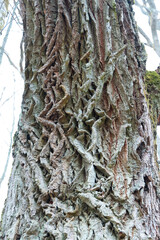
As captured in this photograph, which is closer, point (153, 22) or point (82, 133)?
point (82, 133)

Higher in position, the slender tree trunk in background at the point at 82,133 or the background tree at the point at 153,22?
the background tree at the point at 153,22

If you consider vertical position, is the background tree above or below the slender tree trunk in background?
above

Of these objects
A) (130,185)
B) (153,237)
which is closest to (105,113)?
(130,185)

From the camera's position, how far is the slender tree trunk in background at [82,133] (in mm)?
970

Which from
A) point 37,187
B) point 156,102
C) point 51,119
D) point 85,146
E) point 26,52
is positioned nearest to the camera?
point 37,187

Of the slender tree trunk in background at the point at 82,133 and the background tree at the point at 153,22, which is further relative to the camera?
the background tree at the point at 153,22

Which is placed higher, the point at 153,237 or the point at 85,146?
the point at 85,146

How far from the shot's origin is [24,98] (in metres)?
1.55

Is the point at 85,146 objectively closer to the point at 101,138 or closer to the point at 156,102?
the point at 101,138

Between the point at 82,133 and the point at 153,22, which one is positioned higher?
the point at 153,22

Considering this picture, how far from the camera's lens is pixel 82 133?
3.92 ft

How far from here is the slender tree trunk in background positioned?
970 millimetres

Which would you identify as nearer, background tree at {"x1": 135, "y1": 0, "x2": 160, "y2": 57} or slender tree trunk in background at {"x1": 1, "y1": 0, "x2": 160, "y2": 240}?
slender tree trunk in background at {"x1": 1, "y1": 0, "x2": 160, "y2": 240}

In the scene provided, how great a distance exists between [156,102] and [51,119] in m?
1.08
